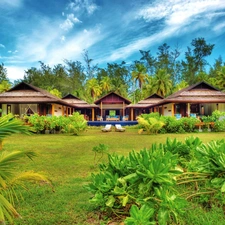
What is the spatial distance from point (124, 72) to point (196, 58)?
48.6ft

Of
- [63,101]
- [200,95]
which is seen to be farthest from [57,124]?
[200,95]

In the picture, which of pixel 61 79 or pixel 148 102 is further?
pixel 61 79

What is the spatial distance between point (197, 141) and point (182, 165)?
0.50 m

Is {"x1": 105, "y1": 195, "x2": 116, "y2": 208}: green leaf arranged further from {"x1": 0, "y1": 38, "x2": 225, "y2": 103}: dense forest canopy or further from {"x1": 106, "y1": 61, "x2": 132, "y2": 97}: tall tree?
{"x1": 106, "y1": 61, "x2": 132, "y2": 97}: tall tree

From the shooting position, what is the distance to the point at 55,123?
15.1 meters

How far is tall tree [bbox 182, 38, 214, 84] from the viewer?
1673 inches

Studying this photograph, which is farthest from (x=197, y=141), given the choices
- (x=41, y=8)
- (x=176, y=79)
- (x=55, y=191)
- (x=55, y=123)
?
(x=176, y=79)

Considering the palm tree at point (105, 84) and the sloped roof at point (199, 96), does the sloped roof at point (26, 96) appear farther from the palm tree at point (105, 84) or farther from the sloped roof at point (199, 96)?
the palm tree at point (105, 84)

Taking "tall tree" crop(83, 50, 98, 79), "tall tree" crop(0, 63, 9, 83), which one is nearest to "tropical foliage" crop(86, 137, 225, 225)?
"tall tree" crop(0, 63, 9, 83)

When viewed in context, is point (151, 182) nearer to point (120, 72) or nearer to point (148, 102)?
point (148, 102)

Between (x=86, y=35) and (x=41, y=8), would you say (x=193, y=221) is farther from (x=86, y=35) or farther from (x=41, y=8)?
(x=86, y=35)

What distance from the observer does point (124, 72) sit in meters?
48.6

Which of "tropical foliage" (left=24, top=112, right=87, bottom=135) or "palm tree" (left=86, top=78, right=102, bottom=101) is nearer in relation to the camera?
"tropical foliage" (left=24, top=112, right=87, bottom=135)

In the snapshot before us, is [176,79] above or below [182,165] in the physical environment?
above
